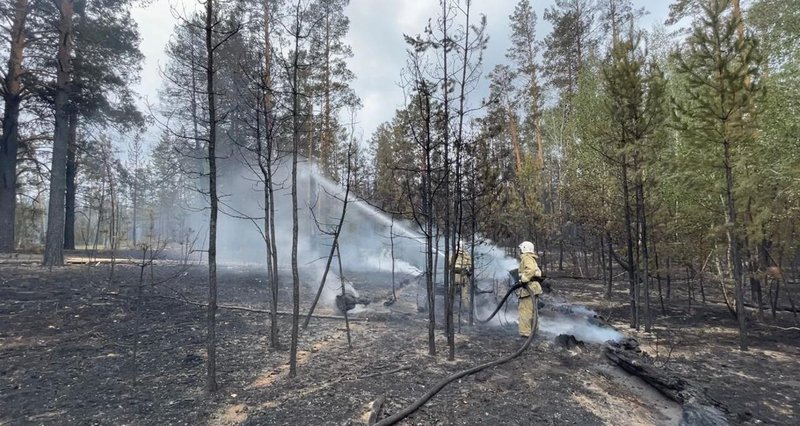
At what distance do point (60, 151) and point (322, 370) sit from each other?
1396 cm

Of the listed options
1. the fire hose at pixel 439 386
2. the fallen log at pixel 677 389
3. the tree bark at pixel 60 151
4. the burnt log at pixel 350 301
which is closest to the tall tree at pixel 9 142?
the tree bark at pixel 60 151

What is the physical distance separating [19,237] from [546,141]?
4025 centimetres

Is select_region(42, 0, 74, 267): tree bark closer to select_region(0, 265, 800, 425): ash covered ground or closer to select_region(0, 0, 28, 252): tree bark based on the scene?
select_region(0, 265, 800, 425): ash covered ground

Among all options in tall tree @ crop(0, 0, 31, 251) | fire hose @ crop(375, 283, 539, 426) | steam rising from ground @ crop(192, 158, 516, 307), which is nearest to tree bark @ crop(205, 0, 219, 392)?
fire hose @ crop(375, 283, 539, 426)

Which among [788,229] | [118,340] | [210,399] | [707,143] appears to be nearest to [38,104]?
[118,340]

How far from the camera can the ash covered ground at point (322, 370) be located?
4844mm

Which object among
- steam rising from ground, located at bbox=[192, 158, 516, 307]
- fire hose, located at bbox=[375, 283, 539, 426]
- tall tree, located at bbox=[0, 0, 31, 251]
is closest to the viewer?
fire hose, located at bbox=[375, 283, 539, 426]

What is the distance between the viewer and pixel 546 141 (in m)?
28.2

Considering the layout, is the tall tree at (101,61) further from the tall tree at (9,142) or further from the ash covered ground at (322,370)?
the ash covered ground at (322,370)

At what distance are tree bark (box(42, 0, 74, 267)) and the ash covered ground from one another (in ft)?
9.95

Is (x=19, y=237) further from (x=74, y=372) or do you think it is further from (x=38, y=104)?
(x=74, y=372)

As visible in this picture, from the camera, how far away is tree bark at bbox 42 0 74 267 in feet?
44.4

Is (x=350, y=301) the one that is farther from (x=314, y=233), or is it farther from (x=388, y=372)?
(x=314, y=233)

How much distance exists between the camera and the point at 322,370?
633cm
